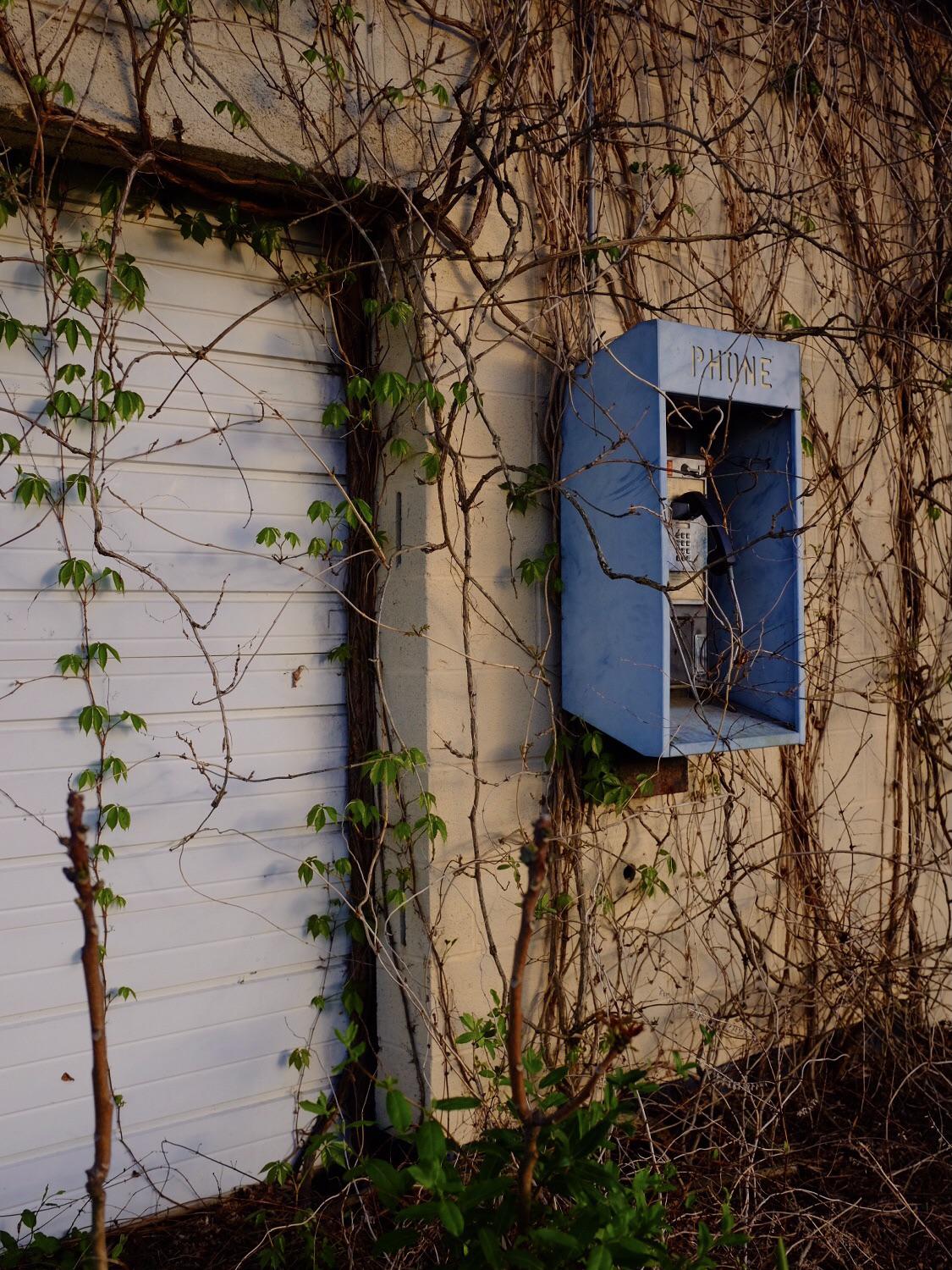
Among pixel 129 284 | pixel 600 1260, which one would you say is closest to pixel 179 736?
pixel 129 284

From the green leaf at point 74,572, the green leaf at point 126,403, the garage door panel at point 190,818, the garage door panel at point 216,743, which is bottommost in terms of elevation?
the garage door panel at point 190,818

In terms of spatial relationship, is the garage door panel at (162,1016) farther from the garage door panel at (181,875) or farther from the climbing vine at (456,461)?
the garage door panel at (181,875)

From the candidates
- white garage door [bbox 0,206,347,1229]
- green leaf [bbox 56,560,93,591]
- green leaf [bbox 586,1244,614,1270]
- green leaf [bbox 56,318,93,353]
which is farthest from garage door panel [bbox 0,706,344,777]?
green leaf [bbox 586,1244,614,1270]

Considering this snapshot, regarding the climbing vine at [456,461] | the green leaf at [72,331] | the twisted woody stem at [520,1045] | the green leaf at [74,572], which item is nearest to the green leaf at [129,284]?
the climbing vine at [456,461]

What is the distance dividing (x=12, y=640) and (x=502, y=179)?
1816 mm

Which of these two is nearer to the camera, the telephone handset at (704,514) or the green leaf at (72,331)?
the green leaf at (72,331)

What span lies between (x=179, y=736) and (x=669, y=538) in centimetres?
138

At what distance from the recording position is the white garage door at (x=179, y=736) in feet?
8.30

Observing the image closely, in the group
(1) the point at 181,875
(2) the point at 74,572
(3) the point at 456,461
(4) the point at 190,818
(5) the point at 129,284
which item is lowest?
(1) the point at 181,875

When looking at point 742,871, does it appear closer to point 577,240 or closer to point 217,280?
point 577,240

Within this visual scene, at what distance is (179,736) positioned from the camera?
8.91 feet

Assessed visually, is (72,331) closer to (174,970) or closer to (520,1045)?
(174,970)

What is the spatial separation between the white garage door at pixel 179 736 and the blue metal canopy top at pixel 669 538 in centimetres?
71

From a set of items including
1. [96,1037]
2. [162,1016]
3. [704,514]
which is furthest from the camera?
[704,514]
